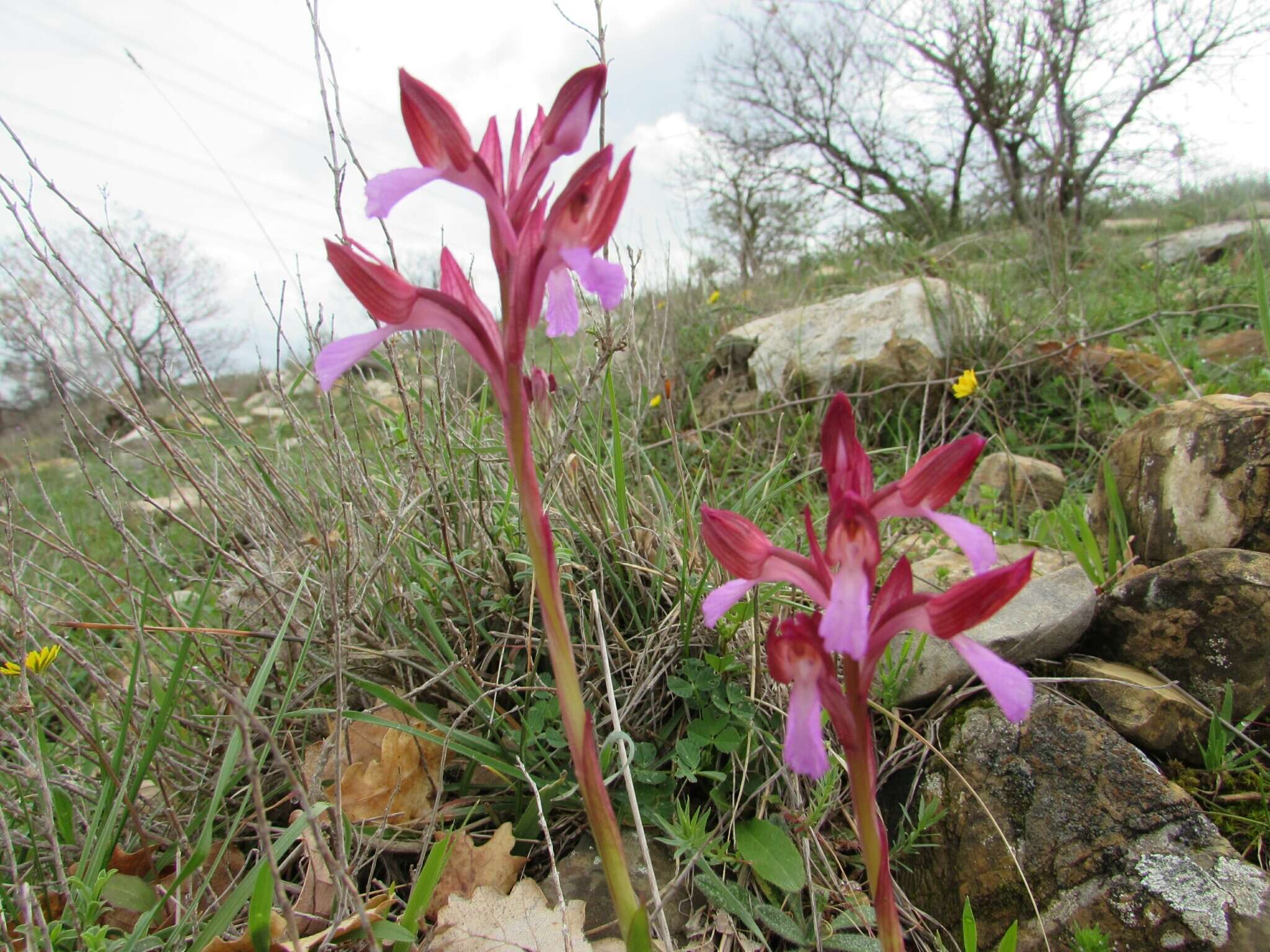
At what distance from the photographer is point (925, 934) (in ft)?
4.45

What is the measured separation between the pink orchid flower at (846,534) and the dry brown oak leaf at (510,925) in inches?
29.1

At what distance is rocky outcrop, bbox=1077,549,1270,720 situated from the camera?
5.23 ft

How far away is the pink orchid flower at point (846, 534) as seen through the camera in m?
0.72

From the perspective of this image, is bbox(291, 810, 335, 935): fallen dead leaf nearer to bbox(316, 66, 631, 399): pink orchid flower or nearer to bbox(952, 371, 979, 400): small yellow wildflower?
bbox(316, 66, 631, 399): pink orchid flower

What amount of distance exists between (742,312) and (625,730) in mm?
5042

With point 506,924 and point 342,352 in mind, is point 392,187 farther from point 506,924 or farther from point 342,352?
point 506,924

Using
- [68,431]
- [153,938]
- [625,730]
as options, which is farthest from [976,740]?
[68,431]

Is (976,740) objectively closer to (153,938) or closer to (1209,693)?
(1209,693)

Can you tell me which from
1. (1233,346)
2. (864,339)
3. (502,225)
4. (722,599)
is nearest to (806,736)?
(722,599)

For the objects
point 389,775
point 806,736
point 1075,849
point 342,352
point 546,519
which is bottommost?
point 1075,849

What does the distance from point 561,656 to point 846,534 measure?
32cm

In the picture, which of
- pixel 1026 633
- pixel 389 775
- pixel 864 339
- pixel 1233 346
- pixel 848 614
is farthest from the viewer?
pixel 864 339

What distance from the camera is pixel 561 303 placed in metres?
0.89

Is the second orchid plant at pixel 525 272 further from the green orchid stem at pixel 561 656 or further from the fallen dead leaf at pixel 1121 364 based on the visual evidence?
the fallen dead leaf at pixel 1121 364
